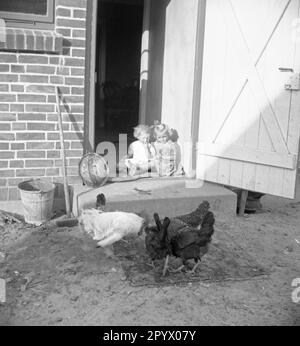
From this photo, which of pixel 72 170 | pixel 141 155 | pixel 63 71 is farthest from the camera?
pixel 141 155

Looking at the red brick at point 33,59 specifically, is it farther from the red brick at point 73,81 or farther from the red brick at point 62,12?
the red brick at point 62,12

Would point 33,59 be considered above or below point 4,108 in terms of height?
above

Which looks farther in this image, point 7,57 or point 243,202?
point 243,202

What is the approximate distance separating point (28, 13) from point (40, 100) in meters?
0.88

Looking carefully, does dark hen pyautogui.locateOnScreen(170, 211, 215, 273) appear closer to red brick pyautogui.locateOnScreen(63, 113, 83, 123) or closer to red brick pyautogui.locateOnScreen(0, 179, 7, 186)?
red brick pyautogui.locateOnScreen(63, 113, 83, 123)

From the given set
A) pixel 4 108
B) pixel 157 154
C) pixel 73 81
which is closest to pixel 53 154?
pixel 4 108

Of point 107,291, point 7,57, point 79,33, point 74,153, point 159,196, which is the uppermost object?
point 79,33

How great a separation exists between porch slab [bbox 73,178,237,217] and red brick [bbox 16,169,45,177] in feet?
1.35

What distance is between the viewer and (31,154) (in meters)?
5.18

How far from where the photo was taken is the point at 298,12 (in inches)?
194

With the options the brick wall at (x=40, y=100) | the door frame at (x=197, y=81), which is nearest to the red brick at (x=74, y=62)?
the brick wall at (x=40, y=100)

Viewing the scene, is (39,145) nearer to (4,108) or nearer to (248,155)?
(4,108)

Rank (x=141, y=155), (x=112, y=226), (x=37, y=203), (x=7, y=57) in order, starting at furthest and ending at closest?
1. (x=141, y=155)
2. (x=7, y=57)
3. (x=37, y=203)
4. (x=112, y=226)

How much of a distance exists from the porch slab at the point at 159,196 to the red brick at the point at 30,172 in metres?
0.41
